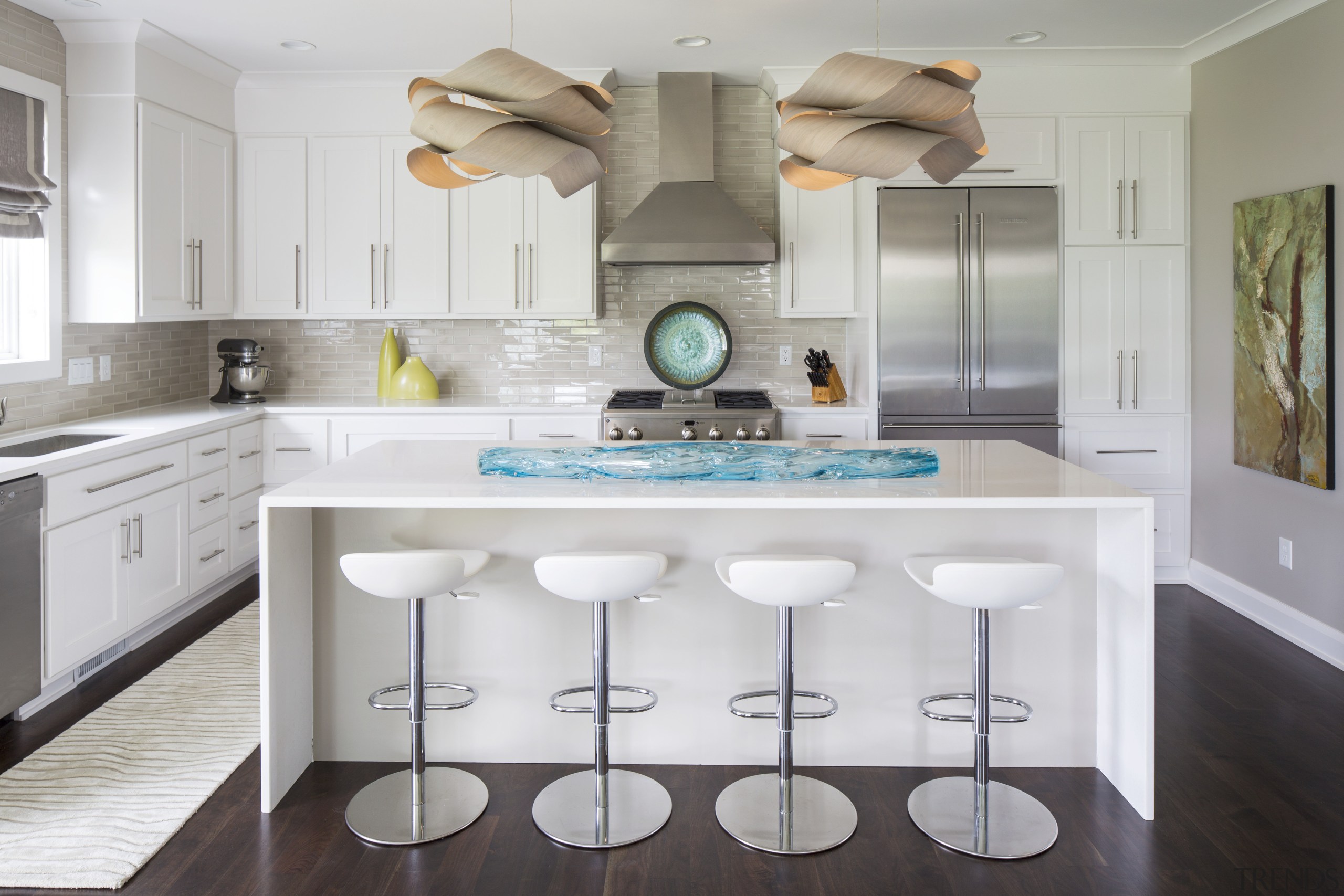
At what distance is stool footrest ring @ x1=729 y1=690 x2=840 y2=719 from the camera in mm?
2510

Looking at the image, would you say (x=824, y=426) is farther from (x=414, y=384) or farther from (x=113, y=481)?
(x=113, y=481)

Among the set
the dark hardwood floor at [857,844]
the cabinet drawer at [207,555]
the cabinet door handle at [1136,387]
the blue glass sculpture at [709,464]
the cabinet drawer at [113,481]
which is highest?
the cabinet door handle at [1136,387]

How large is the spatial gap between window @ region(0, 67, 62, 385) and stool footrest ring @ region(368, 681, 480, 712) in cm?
223

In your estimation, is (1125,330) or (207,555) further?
(1125,330)

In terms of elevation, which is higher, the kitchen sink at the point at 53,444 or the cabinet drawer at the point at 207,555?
the kitchen sink at the point at 53,444

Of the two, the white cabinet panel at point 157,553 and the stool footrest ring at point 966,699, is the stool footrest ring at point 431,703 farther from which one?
the white cabinet panel at point 157,553

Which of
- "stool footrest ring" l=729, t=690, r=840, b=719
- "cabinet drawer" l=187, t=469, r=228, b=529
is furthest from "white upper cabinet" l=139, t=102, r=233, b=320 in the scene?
"stool footrest ring" l=729, t=690, r=840, b=719

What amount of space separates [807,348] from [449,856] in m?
3.50

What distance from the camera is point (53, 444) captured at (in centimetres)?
377

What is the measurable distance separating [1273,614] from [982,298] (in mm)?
1848

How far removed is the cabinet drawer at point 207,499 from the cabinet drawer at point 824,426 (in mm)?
2632

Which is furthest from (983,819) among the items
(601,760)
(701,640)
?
(601,760)

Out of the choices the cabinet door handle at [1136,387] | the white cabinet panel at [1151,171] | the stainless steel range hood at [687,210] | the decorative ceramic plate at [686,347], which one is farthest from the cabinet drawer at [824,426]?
the white cabinet panel at [1151,171]

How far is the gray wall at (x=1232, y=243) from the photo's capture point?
144 inches
